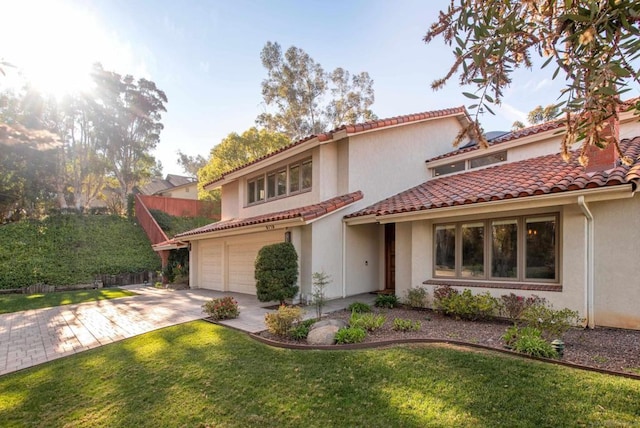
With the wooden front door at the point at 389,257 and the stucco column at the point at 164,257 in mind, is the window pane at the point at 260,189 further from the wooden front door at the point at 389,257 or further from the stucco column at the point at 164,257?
the stucco column at the point at 164,257

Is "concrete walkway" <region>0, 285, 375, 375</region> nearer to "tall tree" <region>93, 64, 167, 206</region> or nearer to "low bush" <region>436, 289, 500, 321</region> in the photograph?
"low bush" <region>436, 289, 500, 321</region>

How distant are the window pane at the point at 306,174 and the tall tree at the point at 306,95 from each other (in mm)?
16594

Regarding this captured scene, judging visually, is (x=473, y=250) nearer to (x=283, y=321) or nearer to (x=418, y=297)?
(x=418, y=297)

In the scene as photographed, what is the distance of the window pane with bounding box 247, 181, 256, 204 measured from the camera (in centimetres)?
1593

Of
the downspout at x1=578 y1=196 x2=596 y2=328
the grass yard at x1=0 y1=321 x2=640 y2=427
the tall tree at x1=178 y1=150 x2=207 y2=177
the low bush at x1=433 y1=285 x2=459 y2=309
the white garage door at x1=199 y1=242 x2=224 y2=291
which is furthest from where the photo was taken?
the tall tree at x1=178 y1=150 x2=207 y2=177

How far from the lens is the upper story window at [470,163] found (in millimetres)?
12148

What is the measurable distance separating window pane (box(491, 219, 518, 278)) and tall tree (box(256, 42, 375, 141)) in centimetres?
2161

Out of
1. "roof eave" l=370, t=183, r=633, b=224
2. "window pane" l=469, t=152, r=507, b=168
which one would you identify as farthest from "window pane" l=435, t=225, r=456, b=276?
"window pane" l=469, t=152, r=507, b=168

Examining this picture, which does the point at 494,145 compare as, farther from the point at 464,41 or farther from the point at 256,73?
the point at 256,73

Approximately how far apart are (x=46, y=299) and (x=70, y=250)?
6415 millimetres

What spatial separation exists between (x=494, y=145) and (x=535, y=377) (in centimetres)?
948

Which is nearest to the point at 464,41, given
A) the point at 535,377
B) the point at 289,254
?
the point at 535,377

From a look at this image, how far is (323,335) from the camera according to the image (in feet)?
21.3

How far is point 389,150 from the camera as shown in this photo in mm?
12852
